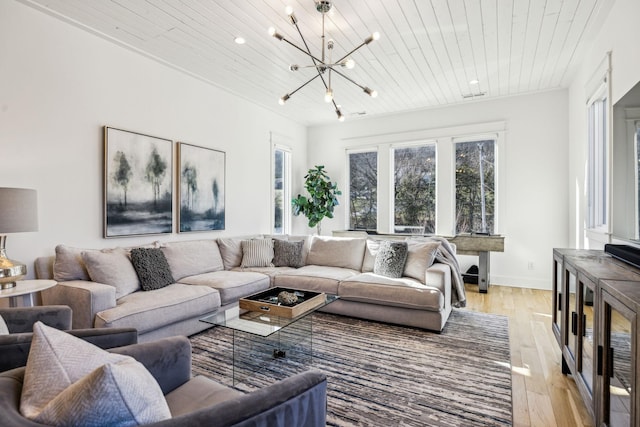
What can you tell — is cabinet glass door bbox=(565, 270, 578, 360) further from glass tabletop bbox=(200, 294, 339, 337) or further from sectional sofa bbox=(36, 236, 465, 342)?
glass tabletop bbox=(200, 294, 339, 337)

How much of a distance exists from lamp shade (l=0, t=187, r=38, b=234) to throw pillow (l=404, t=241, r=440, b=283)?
10.8 ft

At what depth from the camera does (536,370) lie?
2496 millimetres

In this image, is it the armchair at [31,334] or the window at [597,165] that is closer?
the armchair at [31,334]

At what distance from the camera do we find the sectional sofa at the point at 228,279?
8.68 feet

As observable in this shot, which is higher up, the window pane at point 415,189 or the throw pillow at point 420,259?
the window pane at point 415,189

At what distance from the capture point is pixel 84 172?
Result: 10.3 feet

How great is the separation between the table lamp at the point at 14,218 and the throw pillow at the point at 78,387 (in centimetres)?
183

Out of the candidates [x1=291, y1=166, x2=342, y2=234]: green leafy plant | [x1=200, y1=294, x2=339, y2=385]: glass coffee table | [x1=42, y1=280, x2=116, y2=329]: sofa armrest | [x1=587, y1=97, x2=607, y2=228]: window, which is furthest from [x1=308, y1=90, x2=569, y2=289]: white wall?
[x1=42, y1=280, x2=116, y2=329]: sofa armrest

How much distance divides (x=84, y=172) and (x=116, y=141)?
1.45 feet

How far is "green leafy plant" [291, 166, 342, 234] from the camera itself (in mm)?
5996

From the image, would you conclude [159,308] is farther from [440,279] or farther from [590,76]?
[590,76]

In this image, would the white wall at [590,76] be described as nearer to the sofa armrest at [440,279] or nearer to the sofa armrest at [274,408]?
the sofa armrest at [440,279]

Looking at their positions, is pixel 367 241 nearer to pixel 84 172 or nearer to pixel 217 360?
pixel 217 360

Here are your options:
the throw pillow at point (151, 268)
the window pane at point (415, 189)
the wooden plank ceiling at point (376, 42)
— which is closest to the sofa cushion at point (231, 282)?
the throw pillow at point (151, 268)
